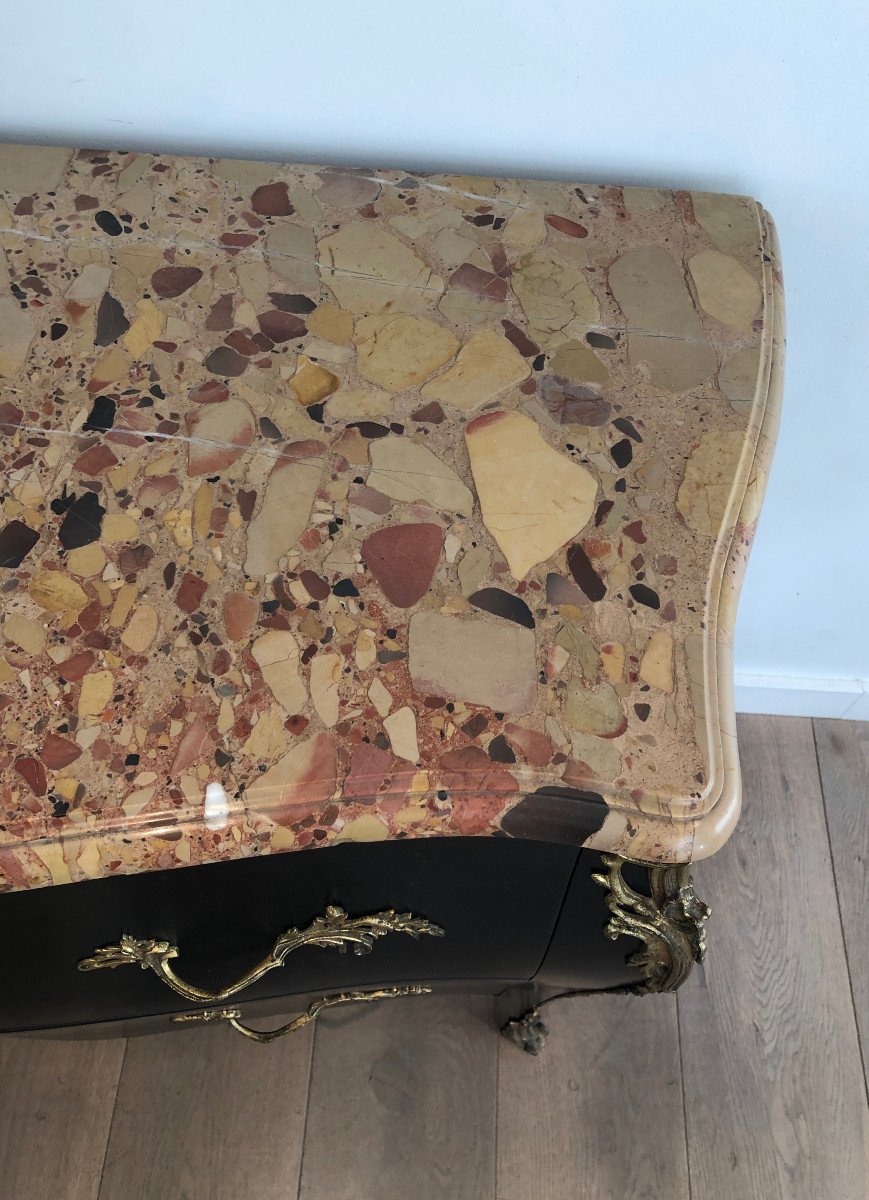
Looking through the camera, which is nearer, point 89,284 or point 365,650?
point 365,650

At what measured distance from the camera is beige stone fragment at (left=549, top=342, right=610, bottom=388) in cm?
59

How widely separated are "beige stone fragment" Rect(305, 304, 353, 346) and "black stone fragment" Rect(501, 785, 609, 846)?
12.7 inches

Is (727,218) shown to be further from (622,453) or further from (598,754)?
(598,754)

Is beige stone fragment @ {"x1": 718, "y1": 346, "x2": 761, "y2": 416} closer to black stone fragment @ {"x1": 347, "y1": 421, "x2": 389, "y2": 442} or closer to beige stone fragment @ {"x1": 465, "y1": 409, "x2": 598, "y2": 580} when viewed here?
beige stone fragment @ {"x1": 465, "y1": 409, "x2": 598, "y2": 580}

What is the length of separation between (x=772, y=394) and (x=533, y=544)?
0.20 m

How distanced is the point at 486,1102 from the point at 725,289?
893 mm

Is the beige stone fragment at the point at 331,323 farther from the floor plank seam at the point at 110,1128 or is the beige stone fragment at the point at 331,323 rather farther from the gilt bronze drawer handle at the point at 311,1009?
the floor plank seam at the point at 110,1128

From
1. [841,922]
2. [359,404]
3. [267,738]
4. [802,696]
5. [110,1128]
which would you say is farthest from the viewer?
[802,696]

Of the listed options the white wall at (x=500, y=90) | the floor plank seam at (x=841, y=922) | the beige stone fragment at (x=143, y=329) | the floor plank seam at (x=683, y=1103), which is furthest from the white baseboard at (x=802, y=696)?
the beige stone fragment at (x=143, y=329)

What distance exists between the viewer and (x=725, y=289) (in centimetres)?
63

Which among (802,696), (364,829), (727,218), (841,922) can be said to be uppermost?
(727,218)

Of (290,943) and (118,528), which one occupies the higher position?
(118,528)

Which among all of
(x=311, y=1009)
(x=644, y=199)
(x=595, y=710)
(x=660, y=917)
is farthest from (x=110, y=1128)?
(x=644, y=199)

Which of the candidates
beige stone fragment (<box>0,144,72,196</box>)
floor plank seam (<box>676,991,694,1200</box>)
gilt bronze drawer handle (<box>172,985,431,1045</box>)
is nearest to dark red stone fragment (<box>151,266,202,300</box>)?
beige stone fragment (<box>0,144,72,196</box>)
